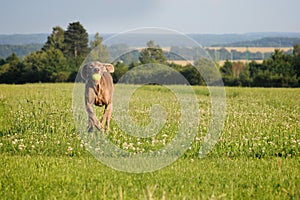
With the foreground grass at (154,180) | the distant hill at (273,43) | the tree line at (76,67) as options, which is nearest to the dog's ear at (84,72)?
the foreground grass at (154,180)

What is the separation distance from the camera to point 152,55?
1584cm

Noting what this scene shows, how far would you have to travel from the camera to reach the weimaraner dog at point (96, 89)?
37.7 ft

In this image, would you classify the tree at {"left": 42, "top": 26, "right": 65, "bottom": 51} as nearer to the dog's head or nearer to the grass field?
the grass field

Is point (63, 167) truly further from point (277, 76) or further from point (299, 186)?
point (277, 76)

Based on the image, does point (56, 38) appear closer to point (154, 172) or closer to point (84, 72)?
point (84, 72)

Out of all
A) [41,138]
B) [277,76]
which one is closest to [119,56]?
[41,138]

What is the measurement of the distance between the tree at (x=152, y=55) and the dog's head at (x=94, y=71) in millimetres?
2713

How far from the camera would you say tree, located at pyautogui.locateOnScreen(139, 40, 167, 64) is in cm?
1473

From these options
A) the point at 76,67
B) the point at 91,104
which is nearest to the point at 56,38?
the point at 76,67

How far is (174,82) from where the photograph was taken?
18.4 m

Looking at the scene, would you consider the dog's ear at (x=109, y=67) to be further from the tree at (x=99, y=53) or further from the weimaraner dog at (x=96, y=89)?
the tree at (x=99, y=53)

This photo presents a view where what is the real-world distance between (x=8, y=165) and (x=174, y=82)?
407 inches

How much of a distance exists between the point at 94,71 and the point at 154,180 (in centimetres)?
446

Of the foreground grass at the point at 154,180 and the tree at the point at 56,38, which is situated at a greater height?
the tree at the point at 56,38
